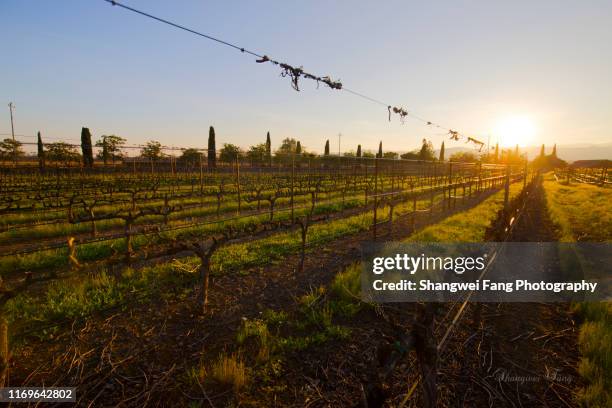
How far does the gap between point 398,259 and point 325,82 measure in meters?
4.62

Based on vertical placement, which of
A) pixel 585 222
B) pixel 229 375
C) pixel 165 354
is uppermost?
pixel 585 222

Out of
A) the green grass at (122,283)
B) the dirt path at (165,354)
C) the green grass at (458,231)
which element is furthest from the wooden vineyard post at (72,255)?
the green grass at (458,231)

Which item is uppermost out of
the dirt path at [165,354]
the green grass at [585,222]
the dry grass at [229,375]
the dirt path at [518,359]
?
the green grass at [585,222]

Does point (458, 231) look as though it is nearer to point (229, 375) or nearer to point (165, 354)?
point (229, 375)

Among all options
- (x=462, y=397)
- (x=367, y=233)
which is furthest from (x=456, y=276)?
(x=367, y=233)

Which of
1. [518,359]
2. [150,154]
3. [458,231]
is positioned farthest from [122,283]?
[150,154]

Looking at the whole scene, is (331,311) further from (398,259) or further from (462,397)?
(398,259)

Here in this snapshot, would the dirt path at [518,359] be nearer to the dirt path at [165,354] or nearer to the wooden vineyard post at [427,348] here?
the dirt path at [165,354]

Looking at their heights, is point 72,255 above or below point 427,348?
below

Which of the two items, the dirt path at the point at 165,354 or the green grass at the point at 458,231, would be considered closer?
the dirt path at the point at 165,354

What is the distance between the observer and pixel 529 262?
789 cm

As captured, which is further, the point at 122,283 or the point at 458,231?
the point at 458,231

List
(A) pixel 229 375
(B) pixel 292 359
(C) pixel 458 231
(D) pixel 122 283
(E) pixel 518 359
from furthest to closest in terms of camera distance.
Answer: (C) pixel 458 231, (D) pixel 122 283, (E) pixel 518 359, (B) pixel 292 359, (A) pixel 229 375

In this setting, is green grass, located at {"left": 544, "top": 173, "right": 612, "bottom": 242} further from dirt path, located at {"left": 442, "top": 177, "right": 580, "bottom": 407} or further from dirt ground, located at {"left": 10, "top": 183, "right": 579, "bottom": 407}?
dirt ground, located at {"left": 10, "top": 183, "right": 579, "bottom": 407}
